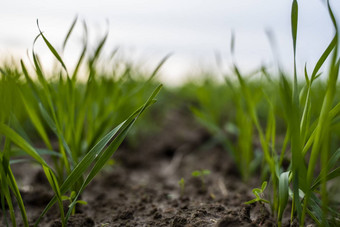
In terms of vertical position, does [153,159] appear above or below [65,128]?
below

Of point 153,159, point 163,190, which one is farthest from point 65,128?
point 153,159

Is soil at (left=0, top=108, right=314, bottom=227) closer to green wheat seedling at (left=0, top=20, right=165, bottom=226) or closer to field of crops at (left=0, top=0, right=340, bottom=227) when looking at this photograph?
field of crops at (left=0, top=0, right=340, bottom=227)

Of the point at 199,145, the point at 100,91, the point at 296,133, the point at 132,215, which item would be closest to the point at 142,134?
the point at 199,145

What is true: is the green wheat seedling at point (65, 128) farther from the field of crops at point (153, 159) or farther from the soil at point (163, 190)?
the soil at point (163, 190)

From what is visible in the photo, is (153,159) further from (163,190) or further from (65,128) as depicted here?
(65,128)

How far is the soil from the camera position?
3.41 feet

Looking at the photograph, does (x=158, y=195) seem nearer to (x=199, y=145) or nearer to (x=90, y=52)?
(x=90, y=52)

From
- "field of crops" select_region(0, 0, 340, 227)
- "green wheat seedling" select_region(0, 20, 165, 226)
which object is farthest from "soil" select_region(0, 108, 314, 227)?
"green wheat seedling" select_region(0, 20, 165, 226)

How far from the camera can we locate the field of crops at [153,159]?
86 centimetres

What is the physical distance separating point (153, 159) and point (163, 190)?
0.78 m

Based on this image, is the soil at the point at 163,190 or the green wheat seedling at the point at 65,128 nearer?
the green wheat seedling at the point at 65,128

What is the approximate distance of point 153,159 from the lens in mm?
2377

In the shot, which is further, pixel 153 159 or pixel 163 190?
pixel 153 159

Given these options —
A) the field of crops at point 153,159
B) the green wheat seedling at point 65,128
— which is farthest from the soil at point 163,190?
the green wheat seedling at point 65,128
